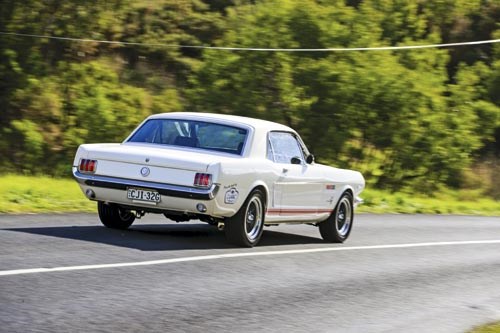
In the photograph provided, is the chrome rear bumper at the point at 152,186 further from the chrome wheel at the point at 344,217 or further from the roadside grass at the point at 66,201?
the chrome wheel at the point at 344,217

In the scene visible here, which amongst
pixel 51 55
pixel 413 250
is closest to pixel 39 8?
pixel 51 55

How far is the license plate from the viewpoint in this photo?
1142 centimetres

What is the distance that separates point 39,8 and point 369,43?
11.4m

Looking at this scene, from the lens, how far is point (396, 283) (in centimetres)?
1076

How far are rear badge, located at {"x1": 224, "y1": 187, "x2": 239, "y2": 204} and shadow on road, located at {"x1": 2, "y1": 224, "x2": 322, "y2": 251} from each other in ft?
2.10

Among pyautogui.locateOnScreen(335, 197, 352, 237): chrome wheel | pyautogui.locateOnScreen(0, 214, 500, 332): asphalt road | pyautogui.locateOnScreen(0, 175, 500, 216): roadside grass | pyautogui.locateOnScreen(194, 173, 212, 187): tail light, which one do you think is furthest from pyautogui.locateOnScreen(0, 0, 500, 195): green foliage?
pyautogui.locateOnScreen(194, 173, 212, 187): tail light

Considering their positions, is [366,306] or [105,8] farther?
[105,8]

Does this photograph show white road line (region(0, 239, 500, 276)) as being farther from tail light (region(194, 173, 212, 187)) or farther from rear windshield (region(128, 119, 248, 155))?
rear windshield (region(128, 119, 248, 155))

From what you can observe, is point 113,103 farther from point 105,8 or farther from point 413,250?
point 413,250

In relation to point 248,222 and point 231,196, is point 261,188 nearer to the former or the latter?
point 248,222

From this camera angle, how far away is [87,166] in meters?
11.9

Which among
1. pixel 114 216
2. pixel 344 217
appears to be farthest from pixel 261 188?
pixel 344 217

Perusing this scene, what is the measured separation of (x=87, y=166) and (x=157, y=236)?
1.25m

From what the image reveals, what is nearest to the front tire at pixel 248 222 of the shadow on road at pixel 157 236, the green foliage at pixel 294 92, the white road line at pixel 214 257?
the shadow on road at pixel 157 236
